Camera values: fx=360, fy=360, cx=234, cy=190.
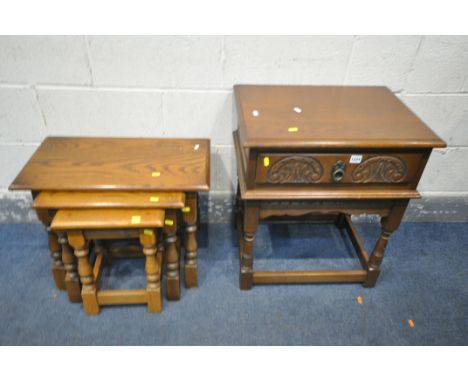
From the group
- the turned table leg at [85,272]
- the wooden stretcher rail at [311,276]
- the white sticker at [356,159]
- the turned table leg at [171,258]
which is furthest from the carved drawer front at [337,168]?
the turned table leg at [85,272]

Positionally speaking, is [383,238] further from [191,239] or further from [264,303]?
[191,239]

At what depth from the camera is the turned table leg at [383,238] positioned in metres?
1.44

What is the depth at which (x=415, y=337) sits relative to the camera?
60.4 inches

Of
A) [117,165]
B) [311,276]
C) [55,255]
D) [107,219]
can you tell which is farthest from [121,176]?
[311,276]

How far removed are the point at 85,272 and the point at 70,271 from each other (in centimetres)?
12

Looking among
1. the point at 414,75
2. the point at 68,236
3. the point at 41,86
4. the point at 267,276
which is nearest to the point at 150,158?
the point at 68,236

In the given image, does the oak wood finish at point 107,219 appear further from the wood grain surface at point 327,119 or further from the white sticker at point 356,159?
the white sticker at point 356,159

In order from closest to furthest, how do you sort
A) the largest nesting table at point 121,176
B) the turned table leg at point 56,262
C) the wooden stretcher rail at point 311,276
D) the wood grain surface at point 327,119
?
the wood grain surface at point 327,119
the largest nesting table at point 121,176
the turned table leg at point 56,262
the wooden stretcher rail at point 311,276

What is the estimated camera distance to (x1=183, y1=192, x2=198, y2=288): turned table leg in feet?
4.67

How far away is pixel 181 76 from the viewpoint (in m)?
1.61

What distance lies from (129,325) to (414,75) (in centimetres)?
170

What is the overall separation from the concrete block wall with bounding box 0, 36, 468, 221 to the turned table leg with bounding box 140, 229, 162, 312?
0.62 metres

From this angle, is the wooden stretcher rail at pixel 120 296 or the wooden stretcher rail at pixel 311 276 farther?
the wooden stretcher rail at pixel 311 276

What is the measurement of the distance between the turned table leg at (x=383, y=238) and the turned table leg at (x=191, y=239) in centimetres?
79
